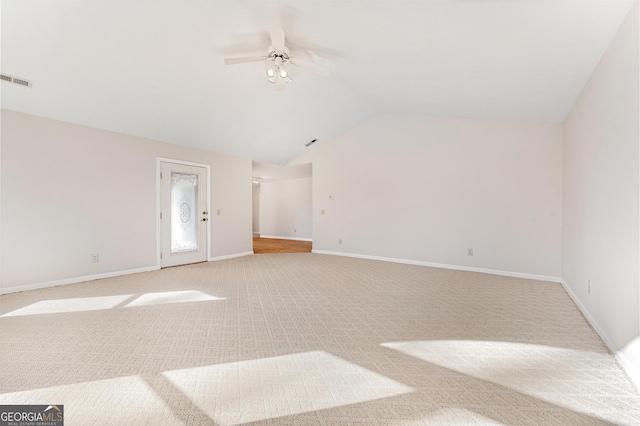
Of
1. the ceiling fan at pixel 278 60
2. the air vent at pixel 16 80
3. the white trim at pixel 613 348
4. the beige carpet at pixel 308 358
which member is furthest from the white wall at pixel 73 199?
the white trim at pixel 613 348

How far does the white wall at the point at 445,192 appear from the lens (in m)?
5.21

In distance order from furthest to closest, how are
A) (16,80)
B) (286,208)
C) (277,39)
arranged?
(286,208)
(16,80)
(277,39)

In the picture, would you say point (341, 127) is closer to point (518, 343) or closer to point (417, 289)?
point (417, 289)

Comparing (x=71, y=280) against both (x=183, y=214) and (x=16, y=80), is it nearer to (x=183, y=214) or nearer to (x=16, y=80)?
(x=183, y=214)

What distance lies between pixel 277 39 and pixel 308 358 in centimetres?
345

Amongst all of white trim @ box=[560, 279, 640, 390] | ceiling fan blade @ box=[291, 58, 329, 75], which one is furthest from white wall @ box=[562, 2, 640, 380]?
ceiling fan blade @ box=[291, 58, 329, 75]

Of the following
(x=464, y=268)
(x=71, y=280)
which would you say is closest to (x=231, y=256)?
(x=71, y=280)

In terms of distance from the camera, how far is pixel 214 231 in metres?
6.87

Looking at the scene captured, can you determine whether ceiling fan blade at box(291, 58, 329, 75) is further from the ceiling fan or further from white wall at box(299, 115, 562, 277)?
white wall at box(299, 115, 562, 277)

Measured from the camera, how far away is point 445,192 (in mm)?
6145

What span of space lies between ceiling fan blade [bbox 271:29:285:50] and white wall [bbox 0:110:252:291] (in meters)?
3.48

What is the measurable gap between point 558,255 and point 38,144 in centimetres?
852

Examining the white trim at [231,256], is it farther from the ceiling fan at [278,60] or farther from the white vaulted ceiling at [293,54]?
the ceiling fan at [278,60]

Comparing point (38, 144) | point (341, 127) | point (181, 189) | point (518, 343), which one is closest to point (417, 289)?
point (518, 343)
